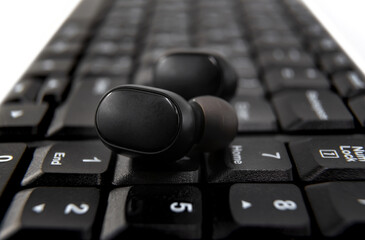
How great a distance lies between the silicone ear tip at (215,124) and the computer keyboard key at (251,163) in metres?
0.01

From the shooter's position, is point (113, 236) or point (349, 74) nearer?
point (113, 236)

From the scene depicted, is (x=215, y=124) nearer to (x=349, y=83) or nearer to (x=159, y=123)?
(x=159, y=123)

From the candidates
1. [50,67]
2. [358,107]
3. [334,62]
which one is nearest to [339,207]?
[358,107]

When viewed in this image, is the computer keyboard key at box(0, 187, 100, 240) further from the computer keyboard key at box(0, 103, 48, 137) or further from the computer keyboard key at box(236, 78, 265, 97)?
the computer keyboard key at box(236, 78, 265, 97)

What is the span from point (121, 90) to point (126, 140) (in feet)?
0.13

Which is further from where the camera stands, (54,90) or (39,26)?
(39,26)

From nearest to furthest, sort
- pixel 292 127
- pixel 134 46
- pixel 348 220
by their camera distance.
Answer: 1. pixel 348 220
2. pixel 292 127
3. pixel 134 46

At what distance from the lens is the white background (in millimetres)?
467

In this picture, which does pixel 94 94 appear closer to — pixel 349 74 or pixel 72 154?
pixel 72 154

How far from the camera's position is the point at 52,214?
0.93 ft

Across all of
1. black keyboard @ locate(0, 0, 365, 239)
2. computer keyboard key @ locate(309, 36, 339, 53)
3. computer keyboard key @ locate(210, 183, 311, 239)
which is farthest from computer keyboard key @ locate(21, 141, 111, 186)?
computer keyboard key @ locate(309, 36, 339, 53)

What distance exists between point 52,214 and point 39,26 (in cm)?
38

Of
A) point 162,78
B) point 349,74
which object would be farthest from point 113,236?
point 349,74

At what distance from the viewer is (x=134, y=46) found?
0.57 m
